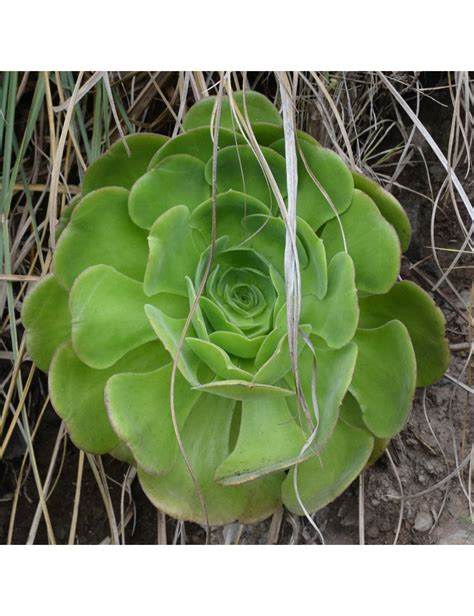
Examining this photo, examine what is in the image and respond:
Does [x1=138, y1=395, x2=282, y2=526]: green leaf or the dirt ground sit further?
the dirt ground

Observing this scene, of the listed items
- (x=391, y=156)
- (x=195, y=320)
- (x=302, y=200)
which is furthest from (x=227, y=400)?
(x=391, y=156)

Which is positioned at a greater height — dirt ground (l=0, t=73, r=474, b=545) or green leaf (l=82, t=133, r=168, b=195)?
green leaf (l=82, t=133, r=168, b=195)

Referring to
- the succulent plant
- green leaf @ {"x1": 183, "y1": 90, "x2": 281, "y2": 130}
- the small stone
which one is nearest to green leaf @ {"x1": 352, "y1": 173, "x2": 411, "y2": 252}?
the succulent plant

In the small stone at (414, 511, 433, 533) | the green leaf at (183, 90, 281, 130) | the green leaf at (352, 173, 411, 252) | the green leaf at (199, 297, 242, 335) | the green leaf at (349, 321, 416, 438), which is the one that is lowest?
the small stone at (414, 511, 433, 533)

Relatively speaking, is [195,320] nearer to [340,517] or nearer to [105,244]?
[105,244]

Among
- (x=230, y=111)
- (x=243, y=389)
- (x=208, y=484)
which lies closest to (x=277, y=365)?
(x=243, y=389)

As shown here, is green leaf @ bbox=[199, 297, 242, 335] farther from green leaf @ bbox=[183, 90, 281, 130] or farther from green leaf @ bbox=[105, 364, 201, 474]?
green leaf @ bbox=[183, 90, 281, 130]
